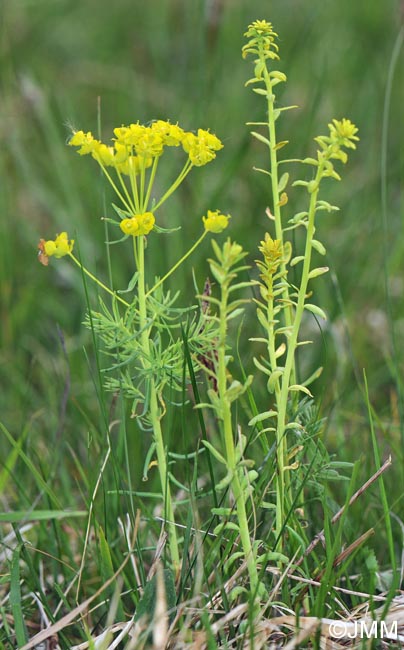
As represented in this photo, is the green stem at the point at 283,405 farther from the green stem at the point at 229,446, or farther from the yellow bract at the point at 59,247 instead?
the yellow bract at the point at 59,247

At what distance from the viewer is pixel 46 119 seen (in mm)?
2684

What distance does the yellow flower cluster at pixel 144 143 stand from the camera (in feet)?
3.39

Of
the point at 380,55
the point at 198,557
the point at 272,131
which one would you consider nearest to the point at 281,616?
the point at 198,557

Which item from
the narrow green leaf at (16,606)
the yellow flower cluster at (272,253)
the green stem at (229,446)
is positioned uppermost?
the yellow flower cluster at (272,253)

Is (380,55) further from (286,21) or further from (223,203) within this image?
(223,203)

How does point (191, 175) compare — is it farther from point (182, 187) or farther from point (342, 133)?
point (342, 133)

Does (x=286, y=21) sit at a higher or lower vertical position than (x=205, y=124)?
higher

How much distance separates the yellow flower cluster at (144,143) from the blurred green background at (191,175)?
0.58 meters

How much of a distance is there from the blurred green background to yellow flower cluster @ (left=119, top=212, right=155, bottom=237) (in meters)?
0.55

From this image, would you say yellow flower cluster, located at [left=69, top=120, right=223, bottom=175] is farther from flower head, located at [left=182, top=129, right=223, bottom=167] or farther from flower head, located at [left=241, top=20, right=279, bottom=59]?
flower head, located at [left=241, top=20, right=279, bottom=59]

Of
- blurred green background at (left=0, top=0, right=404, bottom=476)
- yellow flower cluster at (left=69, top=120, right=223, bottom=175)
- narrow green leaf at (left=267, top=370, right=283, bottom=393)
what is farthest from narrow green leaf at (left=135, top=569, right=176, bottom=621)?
yellow flower cluster at (left=69, top=120, right=223, bottom=175)

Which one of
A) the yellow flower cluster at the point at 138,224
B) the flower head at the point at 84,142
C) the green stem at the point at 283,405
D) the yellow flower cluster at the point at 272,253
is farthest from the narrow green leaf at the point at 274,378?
the flower head at the point at 84,142

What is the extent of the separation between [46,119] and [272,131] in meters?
1.77

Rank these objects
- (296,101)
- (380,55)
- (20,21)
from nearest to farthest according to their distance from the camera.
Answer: (296,101) → (380,55) → (20,21)
